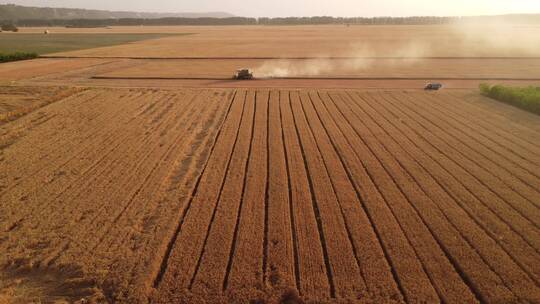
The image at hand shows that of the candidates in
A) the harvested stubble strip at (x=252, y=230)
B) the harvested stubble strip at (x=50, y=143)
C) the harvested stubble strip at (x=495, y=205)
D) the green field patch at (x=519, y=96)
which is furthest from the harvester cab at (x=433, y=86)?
the harvested stubble strip at (x=50, y=143)

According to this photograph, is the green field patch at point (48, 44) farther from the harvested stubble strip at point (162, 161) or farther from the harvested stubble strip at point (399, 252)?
the harvested stubble strip at point (399, 252)

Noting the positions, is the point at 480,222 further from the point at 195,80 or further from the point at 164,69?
the point at 164,69

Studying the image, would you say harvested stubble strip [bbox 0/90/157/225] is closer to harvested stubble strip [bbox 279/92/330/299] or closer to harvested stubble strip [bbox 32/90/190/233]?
harvested stubble strip [bbox 32/90/190/233]

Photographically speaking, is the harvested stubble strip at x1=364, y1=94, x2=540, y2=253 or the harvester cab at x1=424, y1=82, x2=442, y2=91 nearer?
the harvested stubble strip at x1=364, y1=94, x2=540, y2=253

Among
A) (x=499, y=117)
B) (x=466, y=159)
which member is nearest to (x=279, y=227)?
(x=466, y=159)

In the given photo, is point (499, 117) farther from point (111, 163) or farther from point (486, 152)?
point (111, 163)

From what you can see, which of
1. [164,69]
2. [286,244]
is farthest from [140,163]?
[164,69]


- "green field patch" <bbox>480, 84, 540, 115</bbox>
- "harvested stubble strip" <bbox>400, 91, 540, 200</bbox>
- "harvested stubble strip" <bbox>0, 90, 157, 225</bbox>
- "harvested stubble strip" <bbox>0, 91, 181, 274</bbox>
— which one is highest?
"green field patch" <bbox>480, 84, 540, 115</bbox>

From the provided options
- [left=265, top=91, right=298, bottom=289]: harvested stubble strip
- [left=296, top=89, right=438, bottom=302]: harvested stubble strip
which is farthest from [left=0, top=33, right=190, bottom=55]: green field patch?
[left=296, top=89, right=438, bottom=302]: harvested stubble strip
